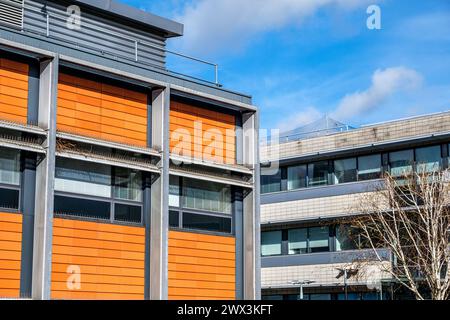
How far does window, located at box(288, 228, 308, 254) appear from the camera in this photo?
4519 centimetres

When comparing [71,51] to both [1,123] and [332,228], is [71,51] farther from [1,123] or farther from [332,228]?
[332,228]

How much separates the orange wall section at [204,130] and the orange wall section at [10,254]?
249 inches

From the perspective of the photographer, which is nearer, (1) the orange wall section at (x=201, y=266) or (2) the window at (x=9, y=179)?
(2) the window at (x=9, y=179)

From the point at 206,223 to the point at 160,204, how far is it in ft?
9.04

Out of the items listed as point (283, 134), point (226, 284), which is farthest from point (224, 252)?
point (283, 134)

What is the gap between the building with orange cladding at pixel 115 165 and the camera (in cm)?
2031

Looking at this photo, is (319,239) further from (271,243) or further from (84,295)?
(84,295)

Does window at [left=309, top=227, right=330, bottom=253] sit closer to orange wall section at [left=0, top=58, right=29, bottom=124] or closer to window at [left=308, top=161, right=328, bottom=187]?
window at [left=308, top=161, right=328, bottom=187]

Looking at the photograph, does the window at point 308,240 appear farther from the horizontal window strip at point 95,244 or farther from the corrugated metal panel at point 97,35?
the horizontal window strip at point 95,244

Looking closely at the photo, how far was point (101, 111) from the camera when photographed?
2273 centimetres

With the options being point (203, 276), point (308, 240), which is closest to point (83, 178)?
point (203, 276)

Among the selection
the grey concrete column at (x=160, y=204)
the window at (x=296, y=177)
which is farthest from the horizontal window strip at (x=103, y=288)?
the window at (x=296, y=177)

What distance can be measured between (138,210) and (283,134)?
83.3 ft

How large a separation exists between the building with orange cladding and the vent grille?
4 cm
